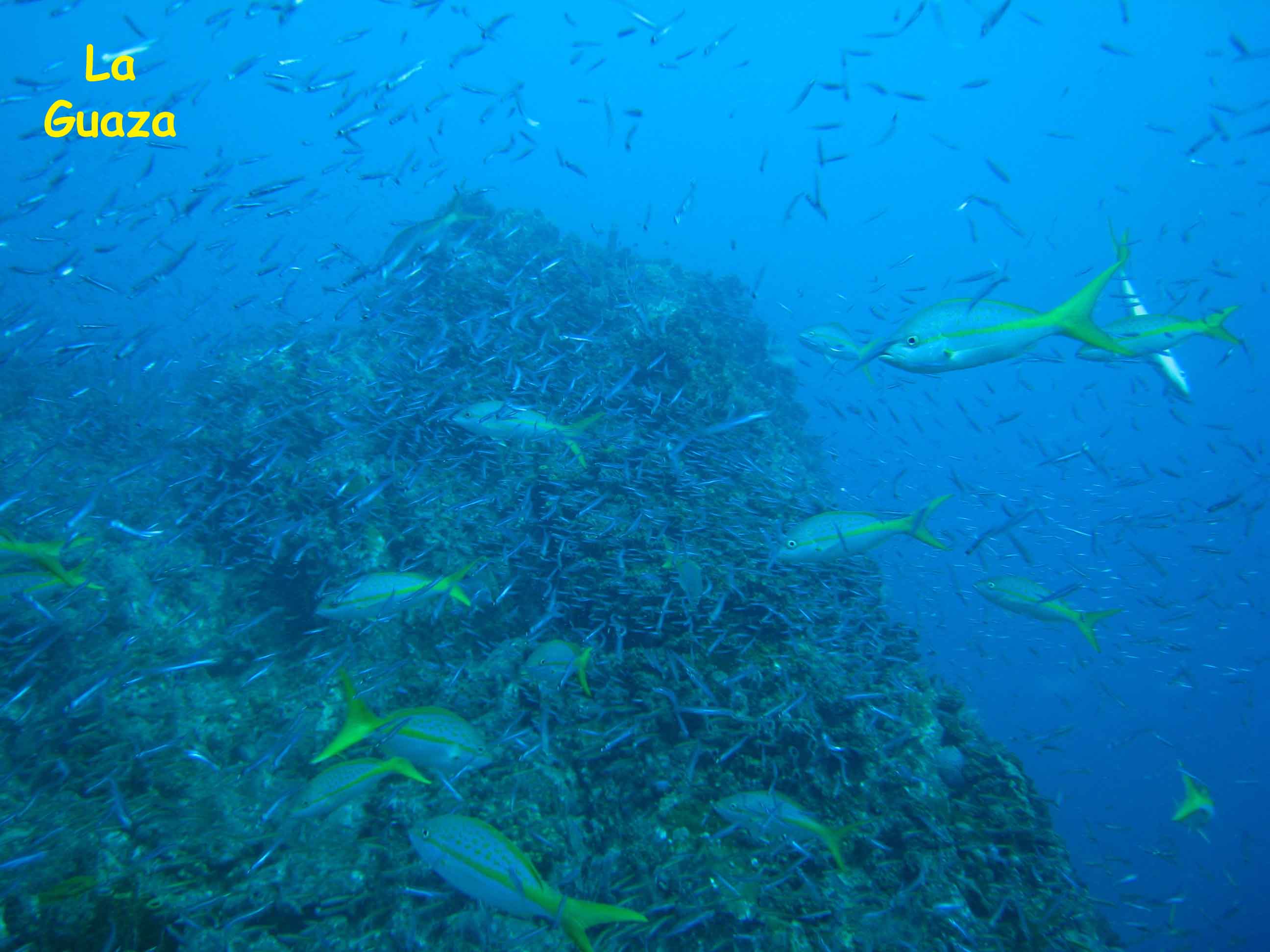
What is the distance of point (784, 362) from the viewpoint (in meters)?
13.8

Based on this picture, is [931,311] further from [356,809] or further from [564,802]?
[356,809]

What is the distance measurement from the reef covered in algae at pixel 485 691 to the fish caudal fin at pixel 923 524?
57.7 inches

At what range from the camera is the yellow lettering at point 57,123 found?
931 cm

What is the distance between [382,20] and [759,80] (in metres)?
95.3

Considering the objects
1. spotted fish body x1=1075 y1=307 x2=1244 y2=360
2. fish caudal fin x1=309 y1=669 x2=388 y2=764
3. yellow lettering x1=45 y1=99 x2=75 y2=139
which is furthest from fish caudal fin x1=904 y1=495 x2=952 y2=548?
yellow lettering x1=45 y1=99 x2=75 y2=139

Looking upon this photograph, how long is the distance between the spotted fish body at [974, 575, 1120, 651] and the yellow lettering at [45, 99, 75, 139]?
16.4 m

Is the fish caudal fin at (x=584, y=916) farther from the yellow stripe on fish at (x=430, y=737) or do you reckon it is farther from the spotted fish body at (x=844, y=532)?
the spotted fish body at (x=844, y=532)

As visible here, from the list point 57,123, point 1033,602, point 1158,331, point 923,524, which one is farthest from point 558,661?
point 57,123

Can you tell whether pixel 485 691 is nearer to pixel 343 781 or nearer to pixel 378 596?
pixel 378 596

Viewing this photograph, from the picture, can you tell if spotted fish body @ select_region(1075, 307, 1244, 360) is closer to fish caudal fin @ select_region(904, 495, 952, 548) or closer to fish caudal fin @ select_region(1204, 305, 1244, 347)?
fish caudal fin @ select_region(1204, 305, 1244, 347)

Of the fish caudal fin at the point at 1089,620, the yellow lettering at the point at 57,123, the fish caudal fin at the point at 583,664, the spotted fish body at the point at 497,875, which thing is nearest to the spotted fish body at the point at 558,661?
the fish caudal fin at the point at 583,664

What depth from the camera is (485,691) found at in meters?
5.07

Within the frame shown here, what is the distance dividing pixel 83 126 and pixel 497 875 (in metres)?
14.4

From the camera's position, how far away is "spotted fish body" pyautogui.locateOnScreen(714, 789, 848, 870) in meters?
3.57
